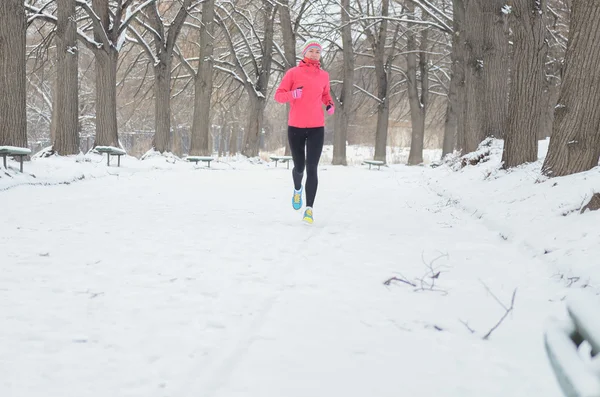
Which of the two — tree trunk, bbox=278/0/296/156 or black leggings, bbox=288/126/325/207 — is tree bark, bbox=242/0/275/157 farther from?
black leggings, bbox=288/126/325/207

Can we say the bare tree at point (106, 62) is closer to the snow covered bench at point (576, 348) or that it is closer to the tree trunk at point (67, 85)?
the tree trunk at point (67, 85)

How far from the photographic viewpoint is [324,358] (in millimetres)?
2090

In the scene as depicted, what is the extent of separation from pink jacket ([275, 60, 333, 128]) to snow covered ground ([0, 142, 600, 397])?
1.15m

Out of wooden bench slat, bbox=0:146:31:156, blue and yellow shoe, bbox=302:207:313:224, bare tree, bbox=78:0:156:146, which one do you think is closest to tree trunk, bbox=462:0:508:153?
blue and yellow shoe, bbox=302:207:313:224

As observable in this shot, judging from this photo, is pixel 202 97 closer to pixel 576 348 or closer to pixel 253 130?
pixel 253 130

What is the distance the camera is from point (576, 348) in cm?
139

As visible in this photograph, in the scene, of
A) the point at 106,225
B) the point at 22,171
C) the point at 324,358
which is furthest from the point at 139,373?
the point at 22,171

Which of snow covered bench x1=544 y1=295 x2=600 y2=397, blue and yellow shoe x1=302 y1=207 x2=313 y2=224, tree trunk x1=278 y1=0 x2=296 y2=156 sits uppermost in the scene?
tree trunk x1=278 y1=0 x2=296 y2=156

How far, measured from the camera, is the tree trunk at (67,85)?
42.7 ft

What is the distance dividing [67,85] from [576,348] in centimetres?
1409

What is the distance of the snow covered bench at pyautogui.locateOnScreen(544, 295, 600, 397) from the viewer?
3.79ft

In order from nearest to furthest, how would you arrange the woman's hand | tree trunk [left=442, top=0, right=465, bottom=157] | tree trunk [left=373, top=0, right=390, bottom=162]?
1. the woman's hand
2. tree trunk [left=442, top=0, right=465, bottom=157]
3. tree trunk [left=373, top=0, right=390, bottom=162]

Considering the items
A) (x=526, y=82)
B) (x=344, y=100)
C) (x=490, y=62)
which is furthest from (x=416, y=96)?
(x=526, y=82)

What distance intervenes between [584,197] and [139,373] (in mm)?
4365
